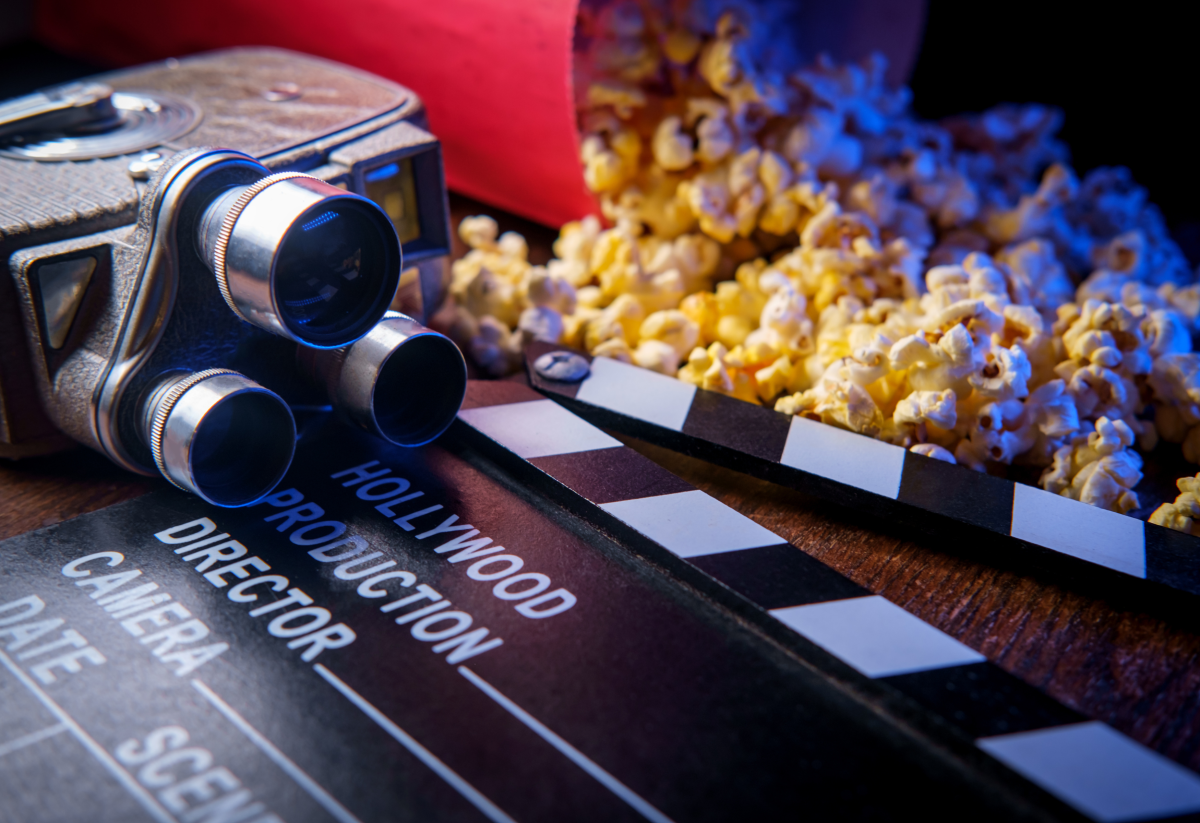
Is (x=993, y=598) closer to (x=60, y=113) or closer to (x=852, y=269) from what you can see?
(x=852, y=269)

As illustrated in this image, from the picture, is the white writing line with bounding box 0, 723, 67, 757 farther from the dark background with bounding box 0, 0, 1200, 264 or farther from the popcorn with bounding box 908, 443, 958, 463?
the dark background with bounding box 0, 0, 1200, 264

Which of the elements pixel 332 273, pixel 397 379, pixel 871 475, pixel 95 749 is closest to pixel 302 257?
pixel 332 273

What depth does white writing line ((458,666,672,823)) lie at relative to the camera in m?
0.50

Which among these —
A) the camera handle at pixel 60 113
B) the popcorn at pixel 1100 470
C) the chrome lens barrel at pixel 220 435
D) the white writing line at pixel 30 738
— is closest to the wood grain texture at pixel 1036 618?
the popcorn at pixel 1100 470

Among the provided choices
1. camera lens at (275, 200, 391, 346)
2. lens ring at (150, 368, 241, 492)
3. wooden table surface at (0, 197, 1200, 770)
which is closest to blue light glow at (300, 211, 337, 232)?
camera lens at (275, 200, 391, 346)

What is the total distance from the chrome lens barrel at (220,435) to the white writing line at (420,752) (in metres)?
0.18

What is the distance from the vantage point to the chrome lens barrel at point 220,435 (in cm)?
66

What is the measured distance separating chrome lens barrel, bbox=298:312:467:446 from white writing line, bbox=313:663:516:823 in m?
0.23

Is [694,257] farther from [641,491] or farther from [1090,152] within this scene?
[1090,152]

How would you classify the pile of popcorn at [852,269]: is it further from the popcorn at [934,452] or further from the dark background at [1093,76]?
the dark background at [1093,76]

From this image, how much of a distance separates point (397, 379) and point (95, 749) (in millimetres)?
343

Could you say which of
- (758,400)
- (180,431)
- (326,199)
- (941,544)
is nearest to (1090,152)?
(758,400)

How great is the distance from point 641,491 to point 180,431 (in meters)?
0.33

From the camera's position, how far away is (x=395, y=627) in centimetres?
62
